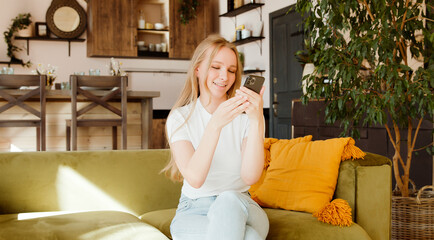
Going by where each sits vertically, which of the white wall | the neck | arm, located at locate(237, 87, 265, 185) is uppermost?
the white wall

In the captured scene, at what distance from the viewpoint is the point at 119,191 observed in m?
2.06

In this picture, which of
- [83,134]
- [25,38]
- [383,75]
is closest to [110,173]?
[383,75]

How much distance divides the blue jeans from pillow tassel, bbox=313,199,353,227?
1.31 ft

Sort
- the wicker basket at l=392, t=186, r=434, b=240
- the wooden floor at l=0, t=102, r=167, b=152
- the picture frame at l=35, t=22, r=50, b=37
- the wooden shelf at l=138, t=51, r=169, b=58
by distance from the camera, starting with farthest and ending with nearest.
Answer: the wooden shelf at l=138, t=51, r=169, b=58 < the picture frame at l=35, t=22, r=50, b=37 < the wooden floor at l=0, t=102, r=167, b=152 < the wicker basket at l=392, t=186, r=434, b=240

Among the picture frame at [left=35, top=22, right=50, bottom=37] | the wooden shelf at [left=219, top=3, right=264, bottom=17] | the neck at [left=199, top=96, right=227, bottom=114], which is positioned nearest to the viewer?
the neck at [left=199, top=96, right=227, bottom=114]

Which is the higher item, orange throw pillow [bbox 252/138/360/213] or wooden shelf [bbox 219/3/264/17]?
wooden shelf [bbox 219/3/264/17]

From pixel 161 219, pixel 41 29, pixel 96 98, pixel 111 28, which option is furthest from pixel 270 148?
pixel 41 29

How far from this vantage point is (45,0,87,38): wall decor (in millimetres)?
6453

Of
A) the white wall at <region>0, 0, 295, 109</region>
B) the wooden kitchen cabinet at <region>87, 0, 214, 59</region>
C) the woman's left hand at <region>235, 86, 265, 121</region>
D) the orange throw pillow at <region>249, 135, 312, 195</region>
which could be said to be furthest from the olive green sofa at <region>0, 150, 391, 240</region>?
the wooden kitchen cabinet at <region>87, 0, 214, 59</region>

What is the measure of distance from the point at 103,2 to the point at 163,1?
99 cm

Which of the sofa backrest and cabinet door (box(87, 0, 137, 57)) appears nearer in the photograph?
the sofa backrest

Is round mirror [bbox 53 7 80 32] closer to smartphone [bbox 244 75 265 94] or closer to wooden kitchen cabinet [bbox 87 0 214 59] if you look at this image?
wooden kitchen cabinet [bbox 87 0 214 59]

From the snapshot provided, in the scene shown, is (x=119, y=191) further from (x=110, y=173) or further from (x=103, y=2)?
(x=103, y=2)

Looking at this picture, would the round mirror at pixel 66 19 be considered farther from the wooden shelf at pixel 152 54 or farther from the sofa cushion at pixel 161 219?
the sofa cushion at pixel 161 219
